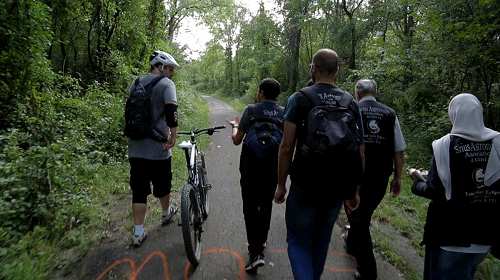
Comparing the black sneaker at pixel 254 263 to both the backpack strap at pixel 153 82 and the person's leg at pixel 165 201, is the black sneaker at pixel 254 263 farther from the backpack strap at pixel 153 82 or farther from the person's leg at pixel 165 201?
the backpack strap at pixel 153 82

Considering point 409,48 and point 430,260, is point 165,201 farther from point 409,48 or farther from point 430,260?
point 409,48

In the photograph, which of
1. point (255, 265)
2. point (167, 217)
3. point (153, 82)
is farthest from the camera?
point (167, 217)

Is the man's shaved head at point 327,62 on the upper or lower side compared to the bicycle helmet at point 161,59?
lower

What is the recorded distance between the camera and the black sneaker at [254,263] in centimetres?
Result: 358

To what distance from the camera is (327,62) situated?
2.57 m

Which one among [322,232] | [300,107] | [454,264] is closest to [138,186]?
[322,232]

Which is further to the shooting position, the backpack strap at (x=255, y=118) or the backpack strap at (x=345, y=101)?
the backpack strap at (x=255, y=118)

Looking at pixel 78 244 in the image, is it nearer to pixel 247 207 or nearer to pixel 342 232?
pixel 247 207

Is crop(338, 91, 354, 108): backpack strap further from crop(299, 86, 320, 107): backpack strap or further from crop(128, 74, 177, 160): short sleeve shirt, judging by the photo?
crop(128, 74, 177, 160): short sleeve shirt

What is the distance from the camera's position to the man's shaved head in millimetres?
2572

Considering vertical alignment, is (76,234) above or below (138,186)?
below

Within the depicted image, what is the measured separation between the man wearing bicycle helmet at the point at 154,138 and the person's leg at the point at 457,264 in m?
2.89

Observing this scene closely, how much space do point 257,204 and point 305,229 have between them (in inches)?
38.8

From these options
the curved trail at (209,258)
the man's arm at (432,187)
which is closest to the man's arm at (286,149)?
the man's arm at (432,187)
